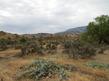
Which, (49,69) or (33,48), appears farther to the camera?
(33,48)

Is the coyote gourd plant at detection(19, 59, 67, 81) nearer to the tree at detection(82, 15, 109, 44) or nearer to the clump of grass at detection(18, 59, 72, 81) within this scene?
the clump of grass at detection(18, 59, 72, 81)

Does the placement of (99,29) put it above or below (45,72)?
above

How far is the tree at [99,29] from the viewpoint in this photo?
41844 millimetres

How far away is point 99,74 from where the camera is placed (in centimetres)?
1483

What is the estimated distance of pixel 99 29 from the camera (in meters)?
41.9

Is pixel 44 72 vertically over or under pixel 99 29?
under

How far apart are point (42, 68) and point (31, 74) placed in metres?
0.70

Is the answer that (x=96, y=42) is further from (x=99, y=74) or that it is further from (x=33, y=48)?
(x=99, y=74)

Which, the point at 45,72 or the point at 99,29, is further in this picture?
the point at 99,29

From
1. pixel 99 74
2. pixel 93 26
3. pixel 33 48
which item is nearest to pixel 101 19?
pixel 93 26

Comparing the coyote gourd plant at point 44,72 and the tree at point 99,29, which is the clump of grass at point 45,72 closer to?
the coyote gourd plant at point 44,72

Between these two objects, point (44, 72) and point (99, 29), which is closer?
point (44, 72)

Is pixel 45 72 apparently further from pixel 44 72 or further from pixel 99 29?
pixel 99 29

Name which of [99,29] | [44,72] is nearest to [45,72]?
[44,72]
